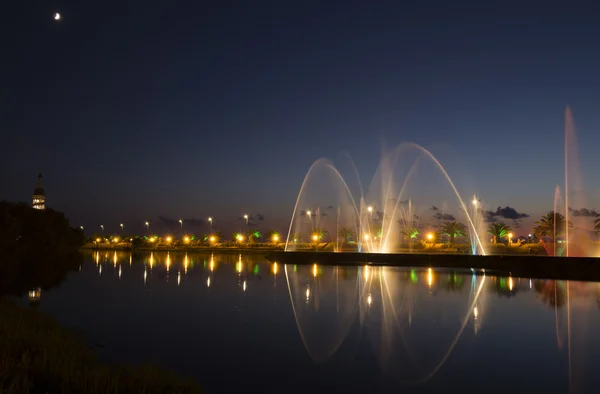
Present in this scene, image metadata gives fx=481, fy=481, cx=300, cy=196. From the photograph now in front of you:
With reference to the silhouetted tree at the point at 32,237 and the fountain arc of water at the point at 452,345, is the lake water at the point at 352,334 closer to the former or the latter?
the fountain arc of water at the point at 452,345

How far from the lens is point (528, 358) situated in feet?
52.2

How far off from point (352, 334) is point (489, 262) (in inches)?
1443

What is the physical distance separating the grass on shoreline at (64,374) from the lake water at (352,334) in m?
1.75

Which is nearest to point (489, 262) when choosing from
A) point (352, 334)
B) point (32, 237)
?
point (352, 334)

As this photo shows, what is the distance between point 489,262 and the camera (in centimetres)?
5122

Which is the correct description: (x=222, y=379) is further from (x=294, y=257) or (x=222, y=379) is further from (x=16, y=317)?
(x=294, y=257)

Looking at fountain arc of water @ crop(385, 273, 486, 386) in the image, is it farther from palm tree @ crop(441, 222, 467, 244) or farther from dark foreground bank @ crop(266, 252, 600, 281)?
palm tree @ crop(441, 222, 467, 244)

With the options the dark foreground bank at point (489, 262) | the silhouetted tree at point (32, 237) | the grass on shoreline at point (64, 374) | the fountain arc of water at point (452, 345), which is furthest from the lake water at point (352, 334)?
the silhouetted tree at point (32, 237)

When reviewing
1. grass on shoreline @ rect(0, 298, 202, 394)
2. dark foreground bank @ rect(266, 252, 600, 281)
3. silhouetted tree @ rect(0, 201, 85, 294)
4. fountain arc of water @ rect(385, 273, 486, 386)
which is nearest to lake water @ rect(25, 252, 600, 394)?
fountain arc of water @ rect(385, 273, 486, 386)

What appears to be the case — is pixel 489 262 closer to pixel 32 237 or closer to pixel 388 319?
pixel 388 319

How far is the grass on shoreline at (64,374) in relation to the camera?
10062 millimetres

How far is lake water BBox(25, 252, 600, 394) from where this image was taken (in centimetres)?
1356

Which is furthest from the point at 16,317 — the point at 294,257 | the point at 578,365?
the point at 294,257

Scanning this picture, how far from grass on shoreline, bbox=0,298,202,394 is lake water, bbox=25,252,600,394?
5.75 ft
